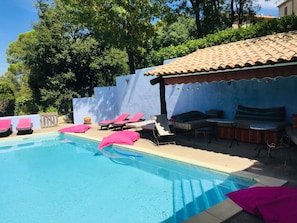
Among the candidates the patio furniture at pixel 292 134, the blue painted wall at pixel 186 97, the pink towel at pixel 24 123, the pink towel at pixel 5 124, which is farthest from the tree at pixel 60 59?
the patio furniture at pixel 292 134

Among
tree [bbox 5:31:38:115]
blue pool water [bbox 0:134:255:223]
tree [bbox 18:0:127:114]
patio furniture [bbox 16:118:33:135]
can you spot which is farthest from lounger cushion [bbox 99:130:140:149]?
tree [bbox 5:31:38:115]

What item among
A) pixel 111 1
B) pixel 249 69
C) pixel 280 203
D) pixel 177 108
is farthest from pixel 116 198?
pixel 111 1

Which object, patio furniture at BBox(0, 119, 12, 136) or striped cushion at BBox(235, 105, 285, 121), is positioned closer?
striped cushion at BBox(235, 105, 285, 121)

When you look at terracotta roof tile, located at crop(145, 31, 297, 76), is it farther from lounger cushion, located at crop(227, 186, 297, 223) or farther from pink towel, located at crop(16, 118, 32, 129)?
pink towel, located at crop(16, 118, 32, 129)

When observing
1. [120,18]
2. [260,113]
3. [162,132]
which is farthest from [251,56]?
[120,18]

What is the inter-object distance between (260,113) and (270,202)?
799 cm

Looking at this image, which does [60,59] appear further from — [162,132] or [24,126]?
[162,132]

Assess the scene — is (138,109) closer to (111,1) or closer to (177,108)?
(177,108)

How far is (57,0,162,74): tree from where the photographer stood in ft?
72.4

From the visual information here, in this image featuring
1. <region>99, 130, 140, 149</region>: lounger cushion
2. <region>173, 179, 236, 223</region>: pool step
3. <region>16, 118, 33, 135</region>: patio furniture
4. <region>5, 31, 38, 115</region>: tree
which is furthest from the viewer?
<region>5, 31, 38, 115</region>: tree

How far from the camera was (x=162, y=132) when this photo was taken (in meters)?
13.3

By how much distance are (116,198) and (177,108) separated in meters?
10.7

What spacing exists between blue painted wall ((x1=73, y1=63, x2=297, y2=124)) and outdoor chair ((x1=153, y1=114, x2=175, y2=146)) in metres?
3.81

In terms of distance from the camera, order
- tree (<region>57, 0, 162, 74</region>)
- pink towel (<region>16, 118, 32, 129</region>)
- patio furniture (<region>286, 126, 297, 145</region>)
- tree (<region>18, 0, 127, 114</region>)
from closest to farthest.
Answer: patio furniture (<region>286, 126, 297, 145</region>), pink towel (<region>16, 118, 32, 129</region>), tree (<region>57, 0, 162, 74</region>), tree (<region>18, 0, 127, 114</region>)
